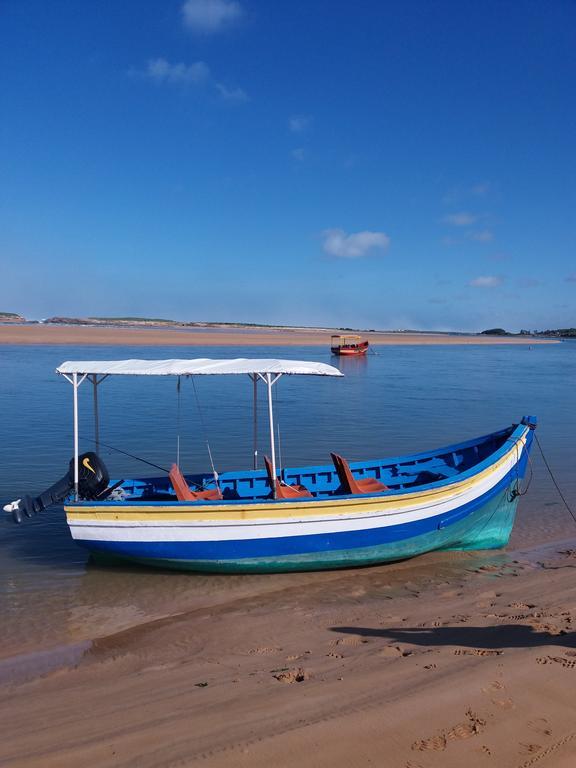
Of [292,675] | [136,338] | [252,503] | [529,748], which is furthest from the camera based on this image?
[136,338]

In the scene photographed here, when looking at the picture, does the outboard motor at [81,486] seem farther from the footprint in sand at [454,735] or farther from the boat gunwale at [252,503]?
the footprint in sand at [454,735]

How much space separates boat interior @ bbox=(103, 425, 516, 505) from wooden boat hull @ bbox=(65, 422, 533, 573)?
0.60 metres


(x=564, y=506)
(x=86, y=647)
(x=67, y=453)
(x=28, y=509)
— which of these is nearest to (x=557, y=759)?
(x=86, y=647)

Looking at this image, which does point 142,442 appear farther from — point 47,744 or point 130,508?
point 47,744

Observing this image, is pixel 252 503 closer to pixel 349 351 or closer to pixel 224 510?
pixel 224 510

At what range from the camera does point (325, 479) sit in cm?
975

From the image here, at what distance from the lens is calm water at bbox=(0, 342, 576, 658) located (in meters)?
7.18

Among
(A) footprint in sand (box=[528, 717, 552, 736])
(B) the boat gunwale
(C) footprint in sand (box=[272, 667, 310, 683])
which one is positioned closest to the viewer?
(A) footprint in sand (box=[528, 717, 552, 736])

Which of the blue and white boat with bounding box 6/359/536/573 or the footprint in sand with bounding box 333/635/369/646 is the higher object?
the blue and white boat with bounding box 6/359/536/573

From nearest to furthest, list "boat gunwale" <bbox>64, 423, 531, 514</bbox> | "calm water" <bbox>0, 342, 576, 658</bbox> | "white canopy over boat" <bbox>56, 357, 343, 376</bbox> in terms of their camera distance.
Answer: "calm water" <bbox>0, 342, 576, 658</bbox>
"boat gunwale" <bbox>64, 423, 531, 514</bbox>
"white canopy over boat" <bbox>56, 357, 343, 376</bbox>

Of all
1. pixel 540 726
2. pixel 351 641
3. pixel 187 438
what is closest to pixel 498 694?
pixel 540 726

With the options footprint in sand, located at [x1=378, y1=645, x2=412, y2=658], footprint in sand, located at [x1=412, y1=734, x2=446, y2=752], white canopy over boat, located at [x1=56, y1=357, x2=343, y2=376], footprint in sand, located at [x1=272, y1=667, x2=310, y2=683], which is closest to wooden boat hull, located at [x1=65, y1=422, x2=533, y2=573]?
white canopy over boat, located at [x1=56, y1=357, x2=343, y2=376]

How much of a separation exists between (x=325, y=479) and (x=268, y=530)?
Answer: 225 centimetres

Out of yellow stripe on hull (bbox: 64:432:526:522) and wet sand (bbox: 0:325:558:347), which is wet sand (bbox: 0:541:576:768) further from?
wet sand (bbox: 0:325:558:347)
